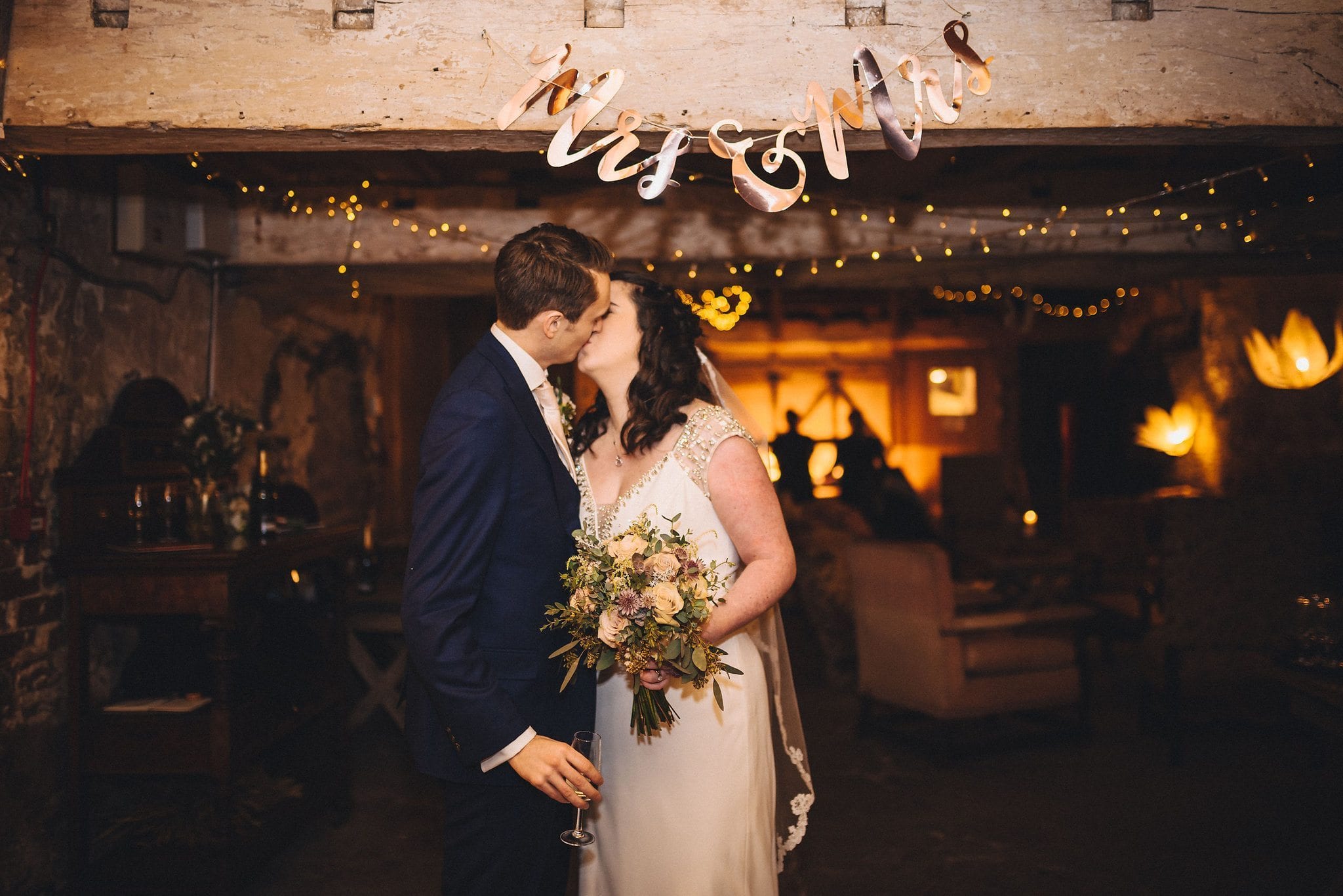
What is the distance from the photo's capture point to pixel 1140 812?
361 cm

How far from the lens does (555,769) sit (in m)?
1.69

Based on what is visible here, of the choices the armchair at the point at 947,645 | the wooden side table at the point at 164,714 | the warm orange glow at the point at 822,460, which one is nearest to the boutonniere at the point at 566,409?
the wooden side table at the point at 164,714

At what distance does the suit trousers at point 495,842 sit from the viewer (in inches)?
70.6

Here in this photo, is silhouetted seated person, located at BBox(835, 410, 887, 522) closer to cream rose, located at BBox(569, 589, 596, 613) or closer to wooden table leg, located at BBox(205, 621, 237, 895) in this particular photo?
wooden table leg, located at BBox(205, 621, 237, 895)

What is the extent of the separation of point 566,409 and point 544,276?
679 millimetres

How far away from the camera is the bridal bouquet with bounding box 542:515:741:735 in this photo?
1743 mm

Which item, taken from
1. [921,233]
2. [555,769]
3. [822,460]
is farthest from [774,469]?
[555,769]

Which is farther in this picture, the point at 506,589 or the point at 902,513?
the point at 902,513

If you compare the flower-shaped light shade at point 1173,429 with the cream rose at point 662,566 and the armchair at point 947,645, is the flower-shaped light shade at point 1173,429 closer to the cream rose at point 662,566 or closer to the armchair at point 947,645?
the armchair at point 947,645

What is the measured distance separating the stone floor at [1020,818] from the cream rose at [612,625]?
1.31m

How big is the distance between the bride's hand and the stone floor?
1110mm

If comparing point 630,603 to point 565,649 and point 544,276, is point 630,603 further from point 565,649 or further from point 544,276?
point 544,276

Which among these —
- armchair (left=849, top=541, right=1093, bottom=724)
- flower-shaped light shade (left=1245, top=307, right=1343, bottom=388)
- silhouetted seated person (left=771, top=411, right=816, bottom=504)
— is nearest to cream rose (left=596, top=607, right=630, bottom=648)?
armchair (left=849, top=541, right=1093, bottom=724)

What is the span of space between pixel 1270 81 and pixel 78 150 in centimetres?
315
